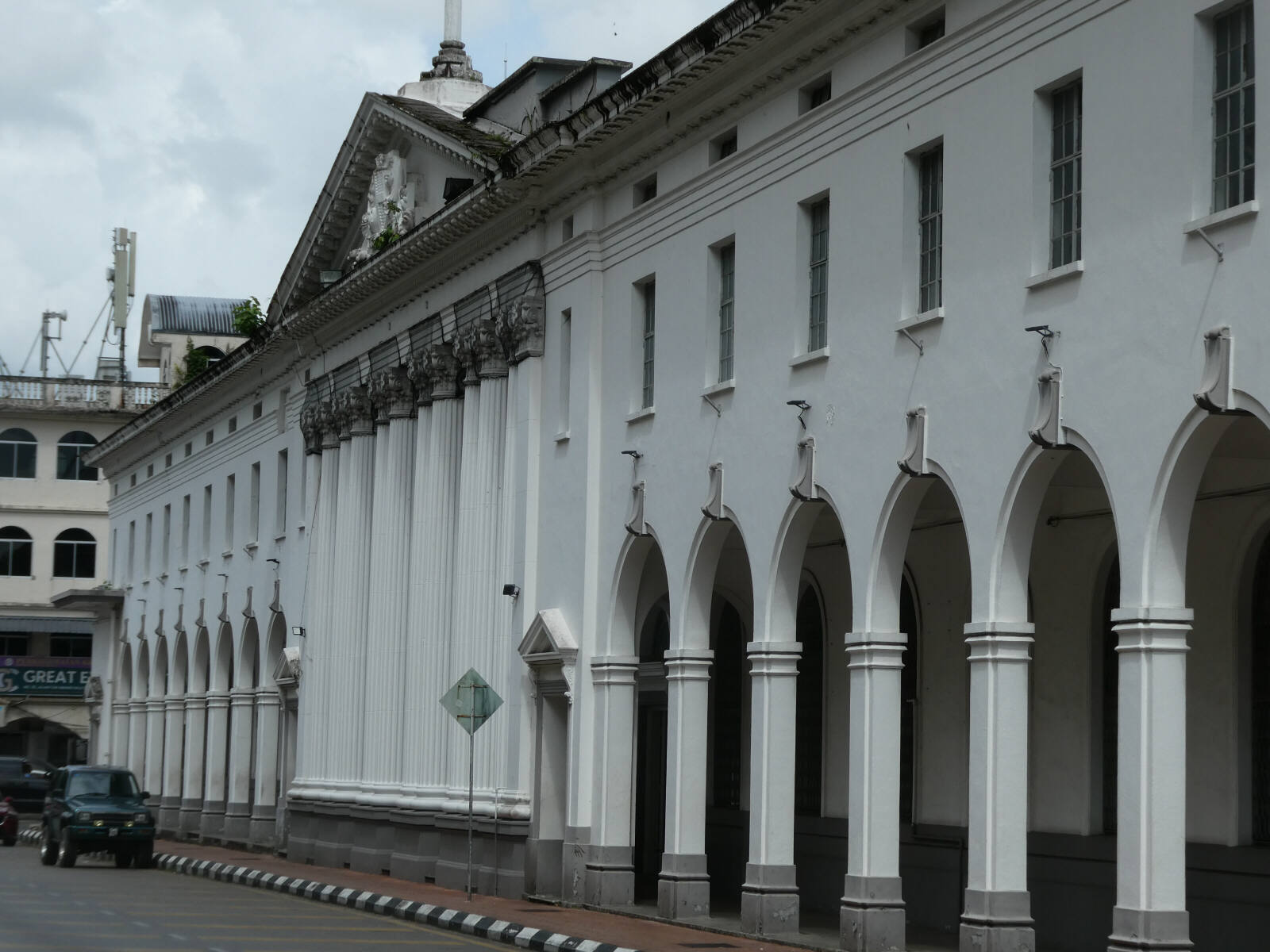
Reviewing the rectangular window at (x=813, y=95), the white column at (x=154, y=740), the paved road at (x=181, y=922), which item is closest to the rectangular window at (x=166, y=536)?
the white column at (x=154, y=740)

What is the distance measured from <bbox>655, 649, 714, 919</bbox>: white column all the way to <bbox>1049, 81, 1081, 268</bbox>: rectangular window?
810 cm

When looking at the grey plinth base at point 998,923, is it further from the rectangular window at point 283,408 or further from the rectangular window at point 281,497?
the rectangular window at point 283,408

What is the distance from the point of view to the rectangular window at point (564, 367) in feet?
94.2

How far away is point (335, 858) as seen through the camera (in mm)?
36438

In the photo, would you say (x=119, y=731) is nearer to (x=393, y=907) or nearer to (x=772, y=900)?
(x=393, y=907)

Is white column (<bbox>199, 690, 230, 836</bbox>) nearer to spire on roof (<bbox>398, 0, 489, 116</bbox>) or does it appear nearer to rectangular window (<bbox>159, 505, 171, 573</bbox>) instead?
rectangular window (<bbox>159, 505, 171, 573</bbox>)

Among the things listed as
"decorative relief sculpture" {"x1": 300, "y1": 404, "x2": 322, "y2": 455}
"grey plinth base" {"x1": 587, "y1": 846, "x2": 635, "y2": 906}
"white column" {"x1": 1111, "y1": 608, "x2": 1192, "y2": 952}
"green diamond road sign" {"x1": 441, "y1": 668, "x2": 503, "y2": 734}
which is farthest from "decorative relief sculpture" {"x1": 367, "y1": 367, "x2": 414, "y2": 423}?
"white column" {"x1": 1111, "y1": 608, "x2": 1192, "y2": 952}

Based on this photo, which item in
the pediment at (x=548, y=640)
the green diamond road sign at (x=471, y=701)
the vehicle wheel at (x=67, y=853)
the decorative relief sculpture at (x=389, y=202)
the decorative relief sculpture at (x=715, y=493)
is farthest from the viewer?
the vehicle wheel at (x=67, y=853)

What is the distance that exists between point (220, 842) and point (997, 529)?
31184mm

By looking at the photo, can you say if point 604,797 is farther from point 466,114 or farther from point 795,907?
point 466,114

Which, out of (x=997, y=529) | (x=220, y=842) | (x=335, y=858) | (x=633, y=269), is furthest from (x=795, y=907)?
(x=220, y=842)

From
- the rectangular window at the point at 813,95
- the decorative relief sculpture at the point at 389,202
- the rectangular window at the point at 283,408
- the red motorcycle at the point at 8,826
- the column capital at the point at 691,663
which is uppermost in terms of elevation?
the decorative relief sculpture at the point at 389,202

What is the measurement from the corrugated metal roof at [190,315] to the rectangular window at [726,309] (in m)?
58.4

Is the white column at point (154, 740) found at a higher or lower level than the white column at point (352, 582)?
lower
